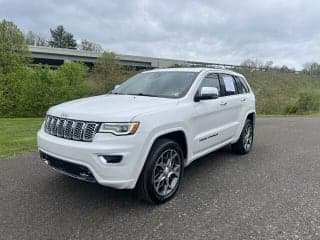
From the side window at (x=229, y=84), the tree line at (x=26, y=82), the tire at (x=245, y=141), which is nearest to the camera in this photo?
the side window at (x=229, y=84)

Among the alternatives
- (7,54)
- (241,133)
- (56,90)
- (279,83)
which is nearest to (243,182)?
(241,133)

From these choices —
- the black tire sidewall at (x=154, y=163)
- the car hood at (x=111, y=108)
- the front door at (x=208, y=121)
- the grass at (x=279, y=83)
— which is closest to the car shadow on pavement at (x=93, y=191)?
the black tire sidewall at (x=154, y=163)

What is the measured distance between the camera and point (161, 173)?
3957 millimetres

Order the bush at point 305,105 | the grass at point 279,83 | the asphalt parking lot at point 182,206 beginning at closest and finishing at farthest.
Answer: the asphalt parking lot at point 182,206
the bush at point 305,105
the grass at point 279,83

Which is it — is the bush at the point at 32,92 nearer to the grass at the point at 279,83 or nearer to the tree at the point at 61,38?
the grass at the point at 279,83

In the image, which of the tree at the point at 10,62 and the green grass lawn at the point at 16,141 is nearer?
the green grass lawn at the point at 16,141

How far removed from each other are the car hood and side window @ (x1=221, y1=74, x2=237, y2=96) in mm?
1786

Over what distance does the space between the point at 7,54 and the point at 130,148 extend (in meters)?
25.2

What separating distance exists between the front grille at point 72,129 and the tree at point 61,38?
90.3 meters

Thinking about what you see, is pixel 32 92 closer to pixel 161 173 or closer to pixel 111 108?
pixel 111 108

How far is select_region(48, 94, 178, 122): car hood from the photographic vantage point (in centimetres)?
345

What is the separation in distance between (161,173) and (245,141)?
297 cm

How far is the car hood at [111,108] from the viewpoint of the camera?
3.45m

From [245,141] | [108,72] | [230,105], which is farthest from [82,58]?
[230,105]
